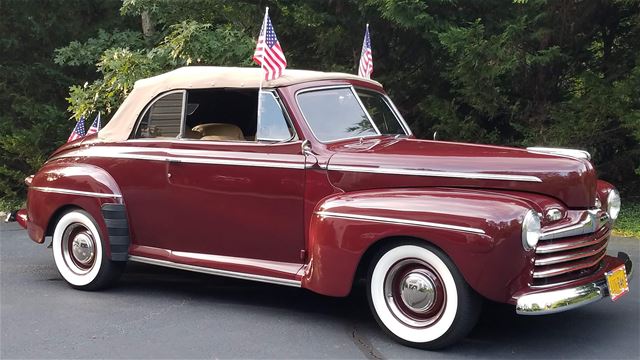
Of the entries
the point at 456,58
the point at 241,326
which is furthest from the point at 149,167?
the point at 456,58

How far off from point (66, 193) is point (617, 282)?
4340 mm

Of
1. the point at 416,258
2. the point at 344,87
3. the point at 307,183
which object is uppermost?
the point at 344,87

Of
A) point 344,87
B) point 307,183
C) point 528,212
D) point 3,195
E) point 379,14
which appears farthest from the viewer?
point 3,195

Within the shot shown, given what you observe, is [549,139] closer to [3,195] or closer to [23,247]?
[23,247]

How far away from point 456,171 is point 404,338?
1.12 meters

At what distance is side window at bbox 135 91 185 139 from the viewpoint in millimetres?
5445

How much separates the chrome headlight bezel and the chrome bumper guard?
0.96 feet

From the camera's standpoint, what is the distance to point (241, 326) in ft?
15.6

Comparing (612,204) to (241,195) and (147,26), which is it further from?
(147,26)

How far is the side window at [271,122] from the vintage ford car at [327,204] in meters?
0.01

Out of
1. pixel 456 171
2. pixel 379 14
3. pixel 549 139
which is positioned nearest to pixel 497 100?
pixel 549 139

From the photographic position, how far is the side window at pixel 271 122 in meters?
4.90

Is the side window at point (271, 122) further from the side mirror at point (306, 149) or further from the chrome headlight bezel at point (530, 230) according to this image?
the chrome headlight bezel at point (530, 230)

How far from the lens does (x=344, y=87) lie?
17.4ft
